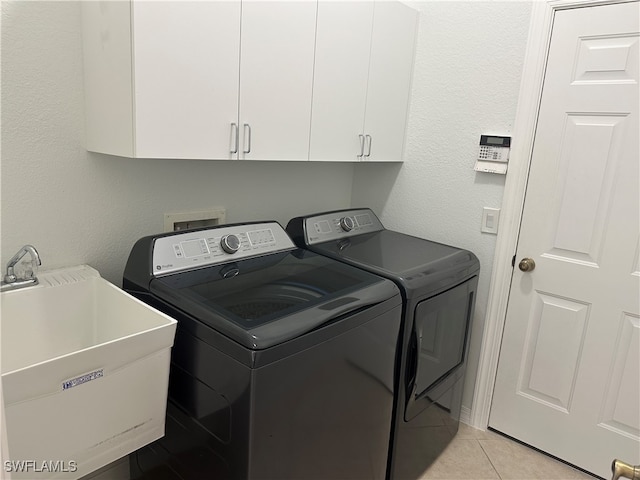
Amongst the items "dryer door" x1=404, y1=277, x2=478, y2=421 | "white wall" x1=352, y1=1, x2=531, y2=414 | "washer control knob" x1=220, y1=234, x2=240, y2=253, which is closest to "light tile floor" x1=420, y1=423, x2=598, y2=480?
"white wall" x1=352, y1=1, x2=531, y2=414

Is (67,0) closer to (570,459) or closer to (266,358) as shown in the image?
(266,358)

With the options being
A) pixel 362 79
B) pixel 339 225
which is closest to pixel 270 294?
pixel 339 225

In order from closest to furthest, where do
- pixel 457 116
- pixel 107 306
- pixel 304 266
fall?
pixel 107 306 < pixel 304 266 < pixel 457 116

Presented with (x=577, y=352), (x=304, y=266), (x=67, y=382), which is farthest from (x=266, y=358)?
(x=577, y=352)

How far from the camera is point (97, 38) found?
1.38 metres

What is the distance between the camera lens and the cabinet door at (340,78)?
178 centimetres

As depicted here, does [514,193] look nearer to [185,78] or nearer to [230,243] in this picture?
[230,243]

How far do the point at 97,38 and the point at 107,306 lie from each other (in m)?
0.85

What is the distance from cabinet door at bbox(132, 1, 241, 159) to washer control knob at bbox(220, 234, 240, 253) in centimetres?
33

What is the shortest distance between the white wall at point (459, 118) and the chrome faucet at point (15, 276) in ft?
5.74

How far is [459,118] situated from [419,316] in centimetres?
106

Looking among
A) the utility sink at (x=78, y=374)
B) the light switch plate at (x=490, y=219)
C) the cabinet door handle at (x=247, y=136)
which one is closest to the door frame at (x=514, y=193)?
the light switch plate at (x=490, y=219)

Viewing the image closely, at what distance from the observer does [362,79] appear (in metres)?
1.99

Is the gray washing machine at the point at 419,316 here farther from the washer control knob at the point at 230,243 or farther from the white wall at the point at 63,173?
the white wall at the point at 63,173
